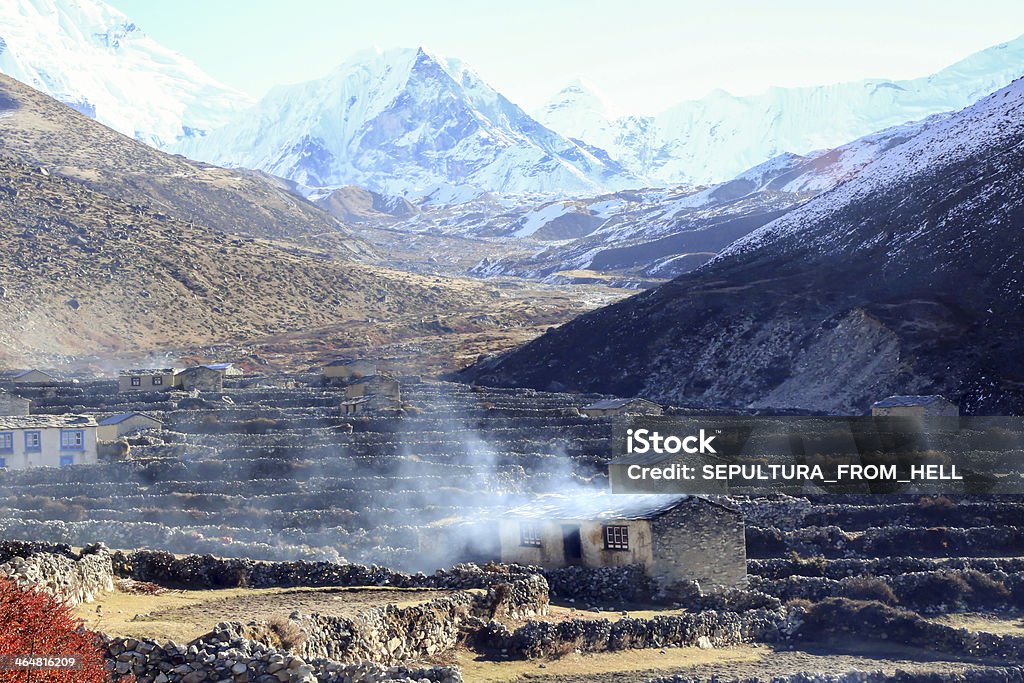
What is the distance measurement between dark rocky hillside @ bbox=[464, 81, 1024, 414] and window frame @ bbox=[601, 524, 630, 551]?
45.4 m

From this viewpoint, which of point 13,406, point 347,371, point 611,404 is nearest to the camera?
point 13,406

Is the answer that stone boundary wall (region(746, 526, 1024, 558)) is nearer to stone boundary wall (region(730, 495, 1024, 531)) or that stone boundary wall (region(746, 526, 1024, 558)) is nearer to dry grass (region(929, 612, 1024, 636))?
stone boundary wall (region(730, 495, 1024, 531))

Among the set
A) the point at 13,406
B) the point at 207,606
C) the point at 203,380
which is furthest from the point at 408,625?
the point at 203,380

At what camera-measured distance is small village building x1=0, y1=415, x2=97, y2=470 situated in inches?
2168

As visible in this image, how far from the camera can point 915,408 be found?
59.9 meters

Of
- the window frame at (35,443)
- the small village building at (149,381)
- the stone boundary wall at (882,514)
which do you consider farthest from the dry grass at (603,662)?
the small village building at (149,381)

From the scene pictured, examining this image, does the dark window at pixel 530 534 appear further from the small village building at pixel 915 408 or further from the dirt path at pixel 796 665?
the small village building at pixel 915 408

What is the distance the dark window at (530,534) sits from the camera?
2995 cm

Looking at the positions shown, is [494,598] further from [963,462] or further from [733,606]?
[963,462]

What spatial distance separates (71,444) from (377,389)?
2235 centimetres

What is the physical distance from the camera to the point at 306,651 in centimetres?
1755

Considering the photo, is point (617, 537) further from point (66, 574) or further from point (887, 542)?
point (66, 574)

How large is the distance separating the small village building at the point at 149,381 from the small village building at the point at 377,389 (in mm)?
11151

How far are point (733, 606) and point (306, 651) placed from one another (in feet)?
37.0
